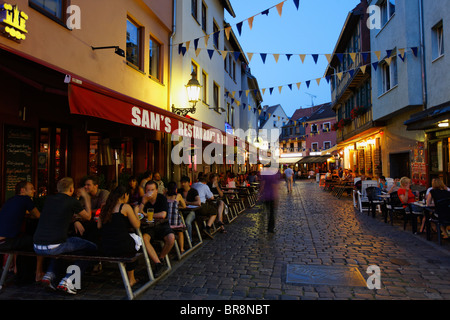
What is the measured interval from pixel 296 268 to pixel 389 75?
12097 millimetres

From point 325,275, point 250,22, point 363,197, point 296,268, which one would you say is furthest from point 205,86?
point 325,275

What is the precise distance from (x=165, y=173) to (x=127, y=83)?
3.65m

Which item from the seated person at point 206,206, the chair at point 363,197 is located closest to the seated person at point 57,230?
the seated person at point 206,206

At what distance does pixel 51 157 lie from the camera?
6383 mm

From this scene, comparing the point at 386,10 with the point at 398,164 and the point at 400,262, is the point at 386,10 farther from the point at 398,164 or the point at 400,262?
the point at 400,262

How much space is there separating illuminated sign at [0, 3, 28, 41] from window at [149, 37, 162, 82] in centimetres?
542

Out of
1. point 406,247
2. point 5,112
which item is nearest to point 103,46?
point 5,112

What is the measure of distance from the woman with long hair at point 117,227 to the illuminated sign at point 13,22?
317cm

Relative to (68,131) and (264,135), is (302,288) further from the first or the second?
(264,135)

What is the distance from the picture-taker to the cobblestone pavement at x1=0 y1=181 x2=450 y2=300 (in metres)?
4.08

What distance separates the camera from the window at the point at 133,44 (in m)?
9.23

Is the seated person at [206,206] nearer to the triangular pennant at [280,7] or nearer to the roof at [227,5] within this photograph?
the triangular pennant at [280,7]

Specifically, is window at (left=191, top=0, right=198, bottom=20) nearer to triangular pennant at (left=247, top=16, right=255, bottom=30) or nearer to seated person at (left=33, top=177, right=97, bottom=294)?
triangular pennant at (left=247, top=16, right=255, bottom=30)
